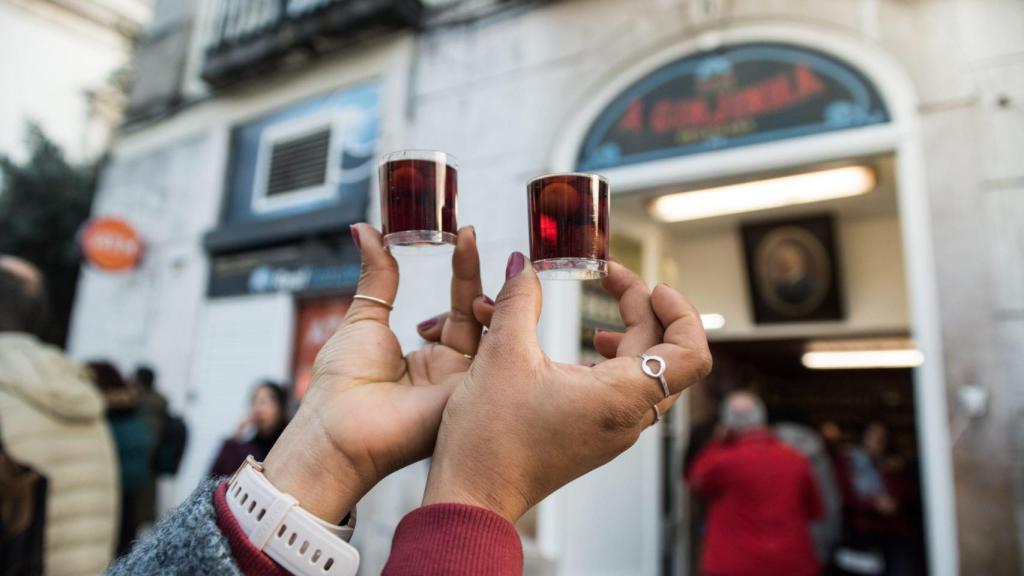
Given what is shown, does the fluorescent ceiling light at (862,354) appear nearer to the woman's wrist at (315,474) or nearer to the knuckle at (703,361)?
the knuckle at (703,361)

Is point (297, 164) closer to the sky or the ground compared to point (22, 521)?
closer to the sky

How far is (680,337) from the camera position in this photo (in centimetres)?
105

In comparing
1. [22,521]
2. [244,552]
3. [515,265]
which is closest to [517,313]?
[515,265]

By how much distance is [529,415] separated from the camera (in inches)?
36.9

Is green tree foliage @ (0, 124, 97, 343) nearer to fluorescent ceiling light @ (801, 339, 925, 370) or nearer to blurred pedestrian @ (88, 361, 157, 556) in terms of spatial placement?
blurred pedestrian @ (88, 361, 157, 556)

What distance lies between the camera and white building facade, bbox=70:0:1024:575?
3631mm

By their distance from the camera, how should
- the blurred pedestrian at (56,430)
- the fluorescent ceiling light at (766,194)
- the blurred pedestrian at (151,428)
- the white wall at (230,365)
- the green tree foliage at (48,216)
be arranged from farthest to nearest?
the green tree foliage at (48,216) < the white wall at (230,365) < the fluorescent ceiling light at (766,194) < the blurred pedestrian at (151,428) < the blurred pedestrian at (56,430)

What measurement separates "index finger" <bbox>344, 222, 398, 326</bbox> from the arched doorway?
11.7 ft

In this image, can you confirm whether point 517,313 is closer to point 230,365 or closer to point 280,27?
point 230,365

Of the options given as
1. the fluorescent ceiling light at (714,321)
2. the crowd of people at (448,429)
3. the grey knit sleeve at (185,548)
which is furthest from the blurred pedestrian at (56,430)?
the fluorescent ceiling light at (714,321)

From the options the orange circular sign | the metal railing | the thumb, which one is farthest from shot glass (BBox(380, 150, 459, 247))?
the orange circular sign

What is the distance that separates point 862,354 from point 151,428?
7.44 metres

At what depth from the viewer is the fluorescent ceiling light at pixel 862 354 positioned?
708 cm

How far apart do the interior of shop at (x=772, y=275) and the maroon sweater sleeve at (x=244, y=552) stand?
14.3ft
